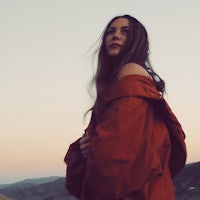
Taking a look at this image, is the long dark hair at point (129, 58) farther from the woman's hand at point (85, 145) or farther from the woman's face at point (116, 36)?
the woman's hand at point (85, 145)

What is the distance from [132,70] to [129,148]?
78 centimetres

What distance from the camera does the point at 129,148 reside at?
3.71 metres

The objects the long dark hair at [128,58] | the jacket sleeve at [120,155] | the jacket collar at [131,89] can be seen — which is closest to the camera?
the jacket sleeve at [120,155]

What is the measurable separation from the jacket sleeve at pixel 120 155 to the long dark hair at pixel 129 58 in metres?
0.64

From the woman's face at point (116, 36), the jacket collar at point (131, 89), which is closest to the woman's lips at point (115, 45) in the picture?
the woman's face at point (116, 36)

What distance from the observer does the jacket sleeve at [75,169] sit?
4.18m

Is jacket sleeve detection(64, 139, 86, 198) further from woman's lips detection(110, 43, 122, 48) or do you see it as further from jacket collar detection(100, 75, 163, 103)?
woman's lips detection(110, 43, 122, 48)

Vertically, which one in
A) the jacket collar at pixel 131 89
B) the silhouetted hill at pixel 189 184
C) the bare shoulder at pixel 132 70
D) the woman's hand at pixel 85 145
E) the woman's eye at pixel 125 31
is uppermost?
the woman's eye at pixel 125 31

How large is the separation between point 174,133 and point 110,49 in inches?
38.3

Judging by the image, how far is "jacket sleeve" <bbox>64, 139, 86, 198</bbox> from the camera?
4.18 meters

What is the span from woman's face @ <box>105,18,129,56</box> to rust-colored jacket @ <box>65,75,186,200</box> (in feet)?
1.48

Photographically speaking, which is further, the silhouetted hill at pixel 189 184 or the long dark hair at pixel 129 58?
the silhouetted hill at pixel 189 184

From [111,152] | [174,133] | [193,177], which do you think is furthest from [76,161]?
[193,177]

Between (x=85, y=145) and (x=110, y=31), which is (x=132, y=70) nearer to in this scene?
(x=110, y=31)
